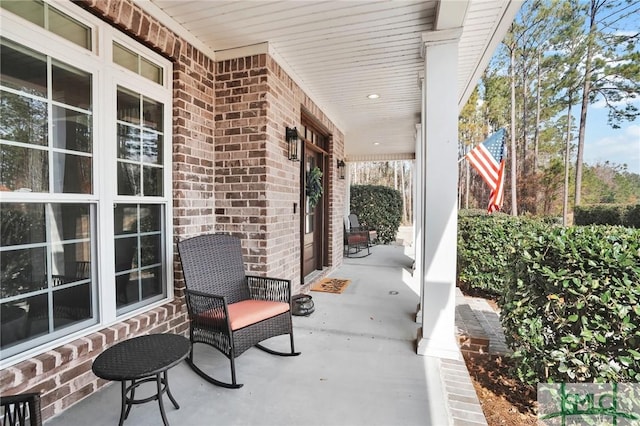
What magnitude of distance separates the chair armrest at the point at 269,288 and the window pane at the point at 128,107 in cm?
168

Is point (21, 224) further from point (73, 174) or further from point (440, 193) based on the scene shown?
point (440, 193)

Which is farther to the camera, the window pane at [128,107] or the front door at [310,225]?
the front door at [310,225]

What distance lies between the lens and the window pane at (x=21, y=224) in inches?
68.1

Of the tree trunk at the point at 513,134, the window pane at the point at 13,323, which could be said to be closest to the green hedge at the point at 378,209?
the tree trunk at the point at 513,134

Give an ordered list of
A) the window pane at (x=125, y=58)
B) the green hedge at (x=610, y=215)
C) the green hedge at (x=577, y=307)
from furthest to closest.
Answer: the green hedge at (x=610, y=215) < the window pane at (x=125, y=58) < the green hedge at (x=577, y=307)

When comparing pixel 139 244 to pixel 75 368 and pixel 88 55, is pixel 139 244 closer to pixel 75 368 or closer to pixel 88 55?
pixel 75 368

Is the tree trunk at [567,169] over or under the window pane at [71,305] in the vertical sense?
over

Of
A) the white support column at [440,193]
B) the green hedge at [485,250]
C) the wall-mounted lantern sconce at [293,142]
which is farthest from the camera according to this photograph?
the green hedge at [485,250]

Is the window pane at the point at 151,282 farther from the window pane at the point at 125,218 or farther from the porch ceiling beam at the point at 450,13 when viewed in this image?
the porch ceiling beam at the point at 450,13

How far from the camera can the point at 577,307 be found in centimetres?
188

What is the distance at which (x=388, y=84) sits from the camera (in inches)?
159

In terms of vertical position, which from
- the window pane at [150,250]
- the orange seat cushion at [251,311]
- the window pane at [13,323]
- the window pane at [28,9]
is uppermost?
the window pane at [28,9]

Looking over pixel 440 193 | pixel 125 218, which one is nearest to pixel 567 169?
pixel 440 193

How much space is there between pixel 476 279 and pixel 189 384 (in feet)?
13.7
